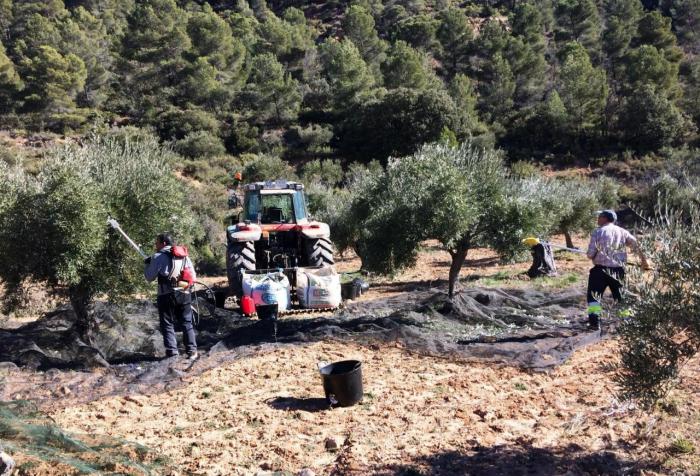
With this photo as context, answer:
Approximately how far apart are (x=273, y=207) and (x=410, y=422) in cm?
831

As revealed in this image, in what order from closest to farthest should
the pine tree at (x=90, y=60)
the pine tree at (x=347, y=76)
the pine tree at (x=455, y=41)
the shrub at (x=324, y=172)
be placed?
the shrub at (x=324, y=172), the pine tree at (x=90, y=60), the pine tree at (x=347, y=76), the pine tree at (x=455, y=41)

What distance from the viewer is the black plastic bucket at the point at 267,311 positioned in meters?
9.63

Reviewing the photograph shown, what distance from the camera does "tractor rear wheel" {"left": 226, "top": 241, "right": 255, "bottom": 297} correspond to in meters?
11.5

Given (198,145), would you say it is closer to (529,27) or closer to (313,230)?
(313,230)

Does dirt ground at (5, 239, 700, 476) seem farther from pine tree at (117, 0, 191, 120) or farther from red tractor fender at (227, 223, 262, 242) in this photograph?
pine tree at (117, 0, 191, 120)

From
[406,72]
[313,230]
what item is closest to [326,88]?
[406,72]

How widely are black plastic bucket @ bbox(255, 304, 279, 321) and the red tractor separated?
1629mm

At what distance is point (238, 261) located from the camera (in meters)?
11.5

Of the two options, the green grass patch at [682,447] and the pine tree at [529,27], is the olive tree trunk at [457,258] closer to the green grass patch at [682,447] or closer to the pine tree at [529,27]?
the green grass patch at [682,447]

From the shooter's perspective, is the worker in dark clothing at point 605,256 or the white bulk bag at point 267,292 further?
the white bulk bag at point 267,292

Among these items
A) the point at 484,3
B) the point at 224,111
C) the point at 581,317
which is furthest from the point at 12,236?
the point at 484,3

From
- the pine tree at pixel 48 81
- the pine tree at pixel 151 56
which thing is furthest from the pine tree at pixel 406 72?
the pine tree at pixel 48 81

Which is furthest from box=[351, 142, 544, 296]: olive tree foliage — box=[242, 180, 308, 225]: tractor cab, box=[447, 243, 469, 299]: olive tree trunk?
box=[242, 180, 308, 225]: tractor cab

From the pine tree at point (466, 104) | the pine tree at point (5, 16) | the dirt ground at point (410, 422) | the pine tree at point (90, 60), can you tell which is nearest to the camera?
the dirt ground at point (410, 422)
